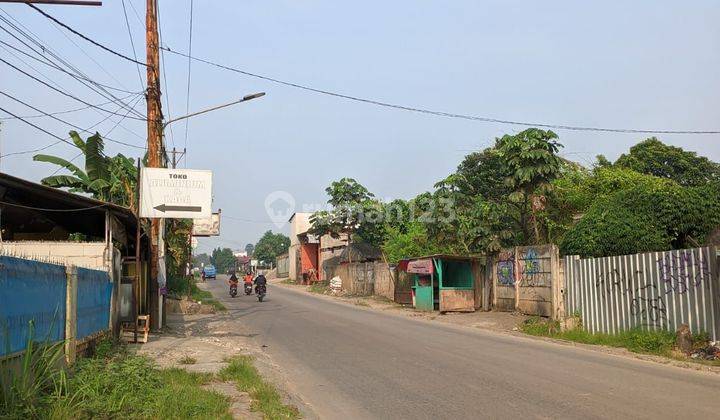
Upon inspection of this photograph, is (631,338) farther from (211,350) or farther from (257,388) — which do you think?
(211,350)

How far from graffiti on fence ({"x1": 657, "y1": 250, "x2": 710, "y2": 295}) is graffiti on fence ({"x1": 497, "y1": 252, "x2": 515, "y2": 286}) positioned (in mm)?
7984

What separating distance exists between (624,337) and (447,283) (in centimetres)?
1300

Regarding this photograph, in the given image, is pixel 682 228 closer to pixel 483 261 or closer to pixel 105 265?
pixel 483 261

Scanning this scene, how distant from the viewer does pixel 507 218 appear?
2583 cm

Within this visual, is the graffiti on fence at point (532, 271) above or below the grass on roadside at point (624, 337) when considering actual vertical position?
above

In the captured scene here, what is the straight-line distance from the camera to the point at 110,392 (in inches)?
289

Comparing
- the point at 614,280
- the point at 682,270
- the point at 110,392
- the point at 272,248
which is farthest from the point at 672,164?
the point at 272,248

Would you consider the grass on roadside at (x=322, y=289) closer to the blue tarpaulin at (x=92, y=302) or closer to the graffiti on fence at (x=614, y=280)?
the graffiti on fence at (x=614, y=280)

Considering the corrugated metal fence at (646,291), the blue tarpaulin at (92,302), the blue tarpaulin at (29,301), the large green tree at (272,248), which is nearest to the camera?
the blue tarpaulin at (29,301)

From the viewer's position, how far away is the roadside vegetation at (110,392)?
581cm

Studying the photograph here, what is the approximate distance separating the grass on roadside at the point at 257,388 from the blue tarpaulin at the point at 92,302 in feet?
7.95

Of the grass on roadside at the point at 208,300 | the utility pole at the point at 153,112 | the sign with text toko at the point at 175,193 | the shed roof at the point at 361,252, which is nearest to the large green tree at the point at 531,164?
the sign with text toko at the point at 175,193

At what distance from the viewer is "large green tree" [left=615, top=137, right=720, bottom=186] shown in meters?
41.5

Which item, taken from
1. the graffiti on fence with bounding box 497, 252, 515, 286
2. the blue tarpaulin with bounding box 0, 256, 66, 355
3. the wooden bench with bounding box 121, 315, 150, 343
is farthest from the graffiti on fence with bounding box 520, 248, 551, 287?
the blue tarpaulin with bounding box 0, 256, 66, 355
